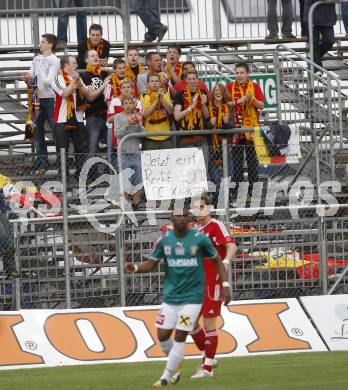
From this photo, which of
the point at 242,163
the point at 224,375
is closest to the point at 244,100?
the point at 242,163

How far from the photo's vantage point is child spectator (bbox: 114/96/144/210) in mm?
19719

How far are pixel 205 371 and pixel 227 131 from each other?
5.46 metres

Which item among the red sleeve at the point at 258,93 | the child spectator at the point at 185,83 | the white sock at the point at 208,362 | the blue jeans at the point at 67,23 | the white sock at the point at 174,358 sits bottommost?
the white sock at the point at 208,362

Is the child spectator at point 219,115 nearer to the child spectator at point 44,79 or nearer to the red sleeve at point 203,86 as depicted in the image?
the red sleeve at point 203,86

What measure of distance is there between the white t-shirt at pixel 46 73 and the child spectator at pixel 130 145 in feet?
4.96

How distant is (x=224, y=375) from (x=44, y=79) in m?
7.23

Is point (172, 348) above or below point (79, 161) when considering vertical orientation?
below

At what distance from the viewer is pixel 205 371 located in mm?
15750

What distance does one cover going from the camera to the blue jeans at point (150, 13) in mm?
23359

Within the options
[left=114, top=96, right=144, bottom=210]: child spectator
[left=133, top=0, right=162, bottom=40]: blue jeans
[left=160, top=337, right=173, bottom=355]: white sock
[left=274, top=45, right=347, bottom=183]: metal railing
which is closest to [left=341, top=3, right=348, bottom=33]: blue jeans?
[left=274, top=45, right=347, bottom=183]: metal railing

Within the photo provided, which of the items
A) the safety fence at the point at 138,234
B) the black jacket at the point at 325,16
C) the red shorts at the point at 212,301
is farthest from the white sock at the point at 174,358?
the black jacket at the point at 325,16

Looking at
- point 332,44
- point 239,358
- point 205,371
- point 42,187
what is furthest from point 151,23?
point 205,371

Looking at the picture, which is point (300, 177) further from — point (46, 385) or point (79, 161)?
point (46, 385)

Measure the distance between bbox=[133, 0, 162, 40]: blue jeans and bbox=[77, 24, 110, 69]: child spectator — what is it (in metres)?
1.41
